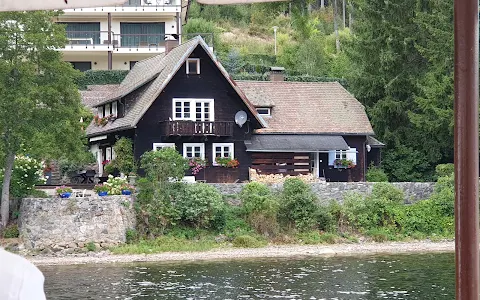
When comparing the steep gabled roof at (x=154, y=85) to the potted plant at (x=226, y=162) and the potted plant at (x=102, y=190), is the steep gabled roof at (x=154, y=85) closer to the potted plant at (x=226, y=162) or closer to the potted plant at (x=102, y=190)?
the potted plant at (x=226, y=162)

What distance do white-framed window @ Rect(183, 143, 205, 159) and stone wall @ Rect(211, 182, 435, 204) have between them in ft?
16.5

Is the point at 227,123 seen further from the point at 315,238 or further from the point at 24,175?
the point at 24,175

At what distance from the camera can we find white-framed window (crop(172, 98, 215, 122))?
126ft

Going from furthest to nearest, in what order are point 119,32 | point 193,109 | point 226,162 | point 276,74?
point 119,32, point 276,74, point 193,109, point 226,162

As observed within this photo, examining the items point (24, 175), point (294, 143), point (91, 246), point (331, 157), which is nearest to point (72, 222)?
point (91, 246)

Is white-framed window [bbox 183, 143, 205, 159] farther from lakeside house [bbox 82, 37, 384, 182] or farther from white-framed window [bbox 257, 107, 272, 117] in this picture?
white-framed window [bbox 257, 107, 272, 117]

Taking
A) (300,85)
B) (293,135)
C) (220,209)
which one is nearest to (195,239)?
(220,209)

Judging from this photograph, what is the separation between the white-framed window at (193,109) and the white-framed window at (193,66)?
1115mm

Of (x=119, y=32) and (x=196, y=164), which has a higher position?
(x=119, y=32)

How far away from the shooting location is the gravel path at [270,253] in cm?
2952

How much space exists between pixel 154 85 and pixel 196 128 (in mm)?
2814

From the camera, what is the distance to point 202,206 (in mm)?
31516

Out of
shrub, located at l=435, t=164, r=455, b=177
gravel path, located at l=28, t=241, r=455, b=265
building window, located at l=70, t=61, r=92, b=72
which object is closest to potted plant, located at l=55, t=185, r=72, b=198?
gravel path, located at l=28, t=241, r=455, b=265

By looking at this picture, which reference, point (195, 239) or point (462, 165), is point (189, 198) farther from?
point (462, 165)
